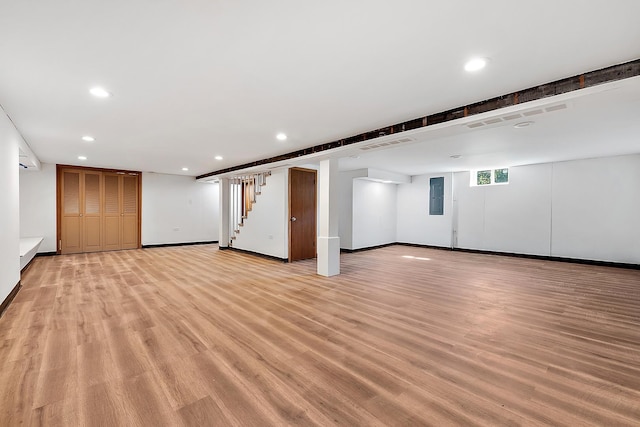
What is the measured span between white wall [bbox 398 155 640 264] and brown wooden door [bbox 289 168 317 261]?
4657mm

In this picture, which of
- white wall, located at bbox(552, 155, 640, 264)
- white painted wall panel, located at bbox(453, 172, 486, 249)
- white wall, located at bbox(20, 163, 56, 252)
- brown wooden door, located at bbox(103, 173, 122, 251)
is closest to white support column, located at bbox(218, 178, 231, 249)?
brown wooden door, located at bbox(103, 173, 122, 251)

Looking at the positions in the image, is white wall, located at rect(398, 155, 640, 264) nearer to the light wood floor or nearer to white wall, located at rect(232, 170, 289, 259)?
the light wood floor

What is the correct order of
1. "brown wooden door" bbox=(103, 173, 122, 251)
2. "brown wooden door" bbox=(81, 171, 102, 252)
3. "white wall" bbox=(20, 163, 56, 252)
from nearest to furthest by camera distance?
"white wall" bbox=(20, 163, 56, 252), "brown wooden door" bbox=(81, 171, 102, 252), "brown wooden door" bbox=(103, 173, 122, 251)

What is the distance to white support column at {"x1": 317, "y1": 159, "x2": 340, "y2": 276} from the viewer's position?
5698 millimetres

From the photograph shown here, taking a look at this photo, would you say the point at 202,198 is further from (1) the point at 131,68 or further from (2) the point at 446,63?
(2) the point at 446,63

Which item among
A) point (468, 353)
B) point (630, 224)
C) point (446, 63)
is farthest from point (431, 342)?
point (630, 224)

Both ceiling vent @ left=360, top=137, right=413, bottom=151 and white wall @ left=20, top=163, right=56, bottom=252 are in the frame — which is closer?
ceiling vent @ left=360, top=137, right=413, bottom=151

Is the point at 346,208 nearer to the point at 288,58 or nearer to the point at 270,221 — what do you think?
the point at 270,221

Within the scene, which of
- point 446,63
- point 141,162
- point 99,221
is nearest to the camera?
point 446,63

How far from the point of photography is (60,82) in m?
2.81

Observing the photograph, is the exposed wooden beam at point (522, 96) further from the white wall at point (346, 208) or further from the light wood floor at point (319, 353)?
the white wall at point (346, 208)

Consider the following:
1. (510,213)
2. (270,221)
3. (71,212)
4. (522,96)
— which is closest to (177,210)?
(71,212)

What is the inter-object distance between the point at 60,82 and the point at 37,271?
5.13m

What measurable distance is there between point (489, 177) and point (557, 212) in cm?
200
